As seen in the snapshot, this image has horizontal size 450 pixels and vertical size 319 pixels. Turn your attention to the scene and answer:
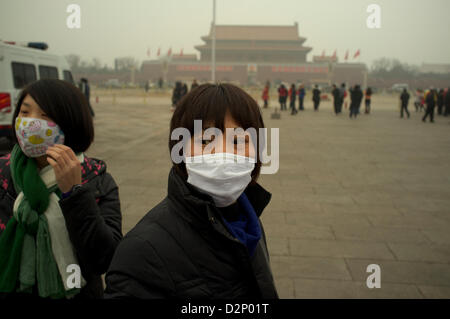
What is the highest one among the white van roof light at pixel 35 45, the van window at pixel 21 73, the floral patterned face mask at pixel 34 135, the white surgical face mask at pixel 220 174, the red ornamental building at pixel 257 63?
the red ornamental building at pixel 257 63

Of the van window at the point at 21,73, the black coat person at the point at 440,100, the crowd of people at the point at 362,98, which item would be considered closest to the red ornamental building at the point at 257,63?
the crowd of people at the point at 362,98

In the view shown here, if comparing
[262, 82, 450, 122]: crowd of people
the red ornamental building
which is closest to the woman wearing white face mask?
[262, 82, 450, 122]: crowd of people

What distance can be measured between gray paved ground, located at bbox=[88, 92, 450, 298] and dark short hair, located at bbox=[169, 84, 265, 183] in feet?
6.44

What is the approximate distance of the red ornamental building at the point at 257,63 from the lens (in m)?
60.0

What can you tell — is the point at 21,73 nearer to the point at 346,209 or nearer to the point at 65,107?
the point at 346,209

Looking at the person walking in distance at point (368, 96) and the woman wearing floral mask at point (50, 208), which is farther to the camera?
the person walking in distance at point (368, 96)

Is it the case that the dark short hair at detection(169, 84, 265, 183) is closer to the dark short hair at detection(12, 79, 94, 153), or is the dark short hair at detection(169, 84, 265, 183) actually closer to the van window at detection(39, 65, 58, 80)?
the dark short hair at detection(12, 79, 94, 153)

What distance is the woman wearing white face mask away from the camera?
3.33ft

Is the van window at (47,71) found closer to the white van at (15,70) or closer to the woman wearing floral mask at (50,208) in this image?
the white van at (15,70)

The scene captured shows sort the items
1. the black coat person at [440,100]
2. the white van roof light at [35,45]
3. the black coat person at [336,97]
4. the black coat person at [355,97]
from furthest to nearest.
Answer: the black coat person at [440,100] → the black coat person at [336,97] → the black coat person at [355,97] → the white van roof light at [35,45]

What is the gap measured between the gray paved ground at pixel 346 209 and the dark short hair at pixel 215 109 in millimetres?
1962

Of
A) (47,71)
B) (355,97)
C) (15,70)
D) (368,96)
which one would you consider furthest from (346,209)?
(368,96)

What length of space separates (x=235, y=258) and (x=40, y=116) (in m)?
0.88
